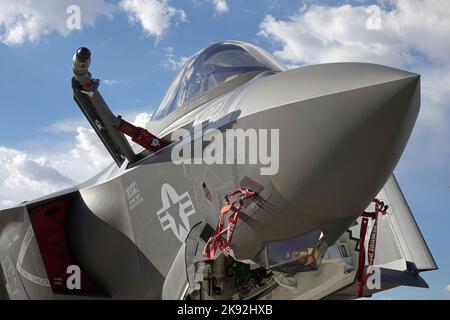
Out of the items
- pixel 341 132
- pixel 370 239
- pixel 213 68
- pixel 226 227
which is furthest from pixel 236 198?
pixel 213 68

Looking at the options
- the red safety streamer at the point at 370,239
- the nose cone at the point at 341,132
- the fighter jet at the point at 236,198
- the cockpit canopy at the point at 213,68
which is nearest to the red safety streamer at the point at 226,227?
the fighter jet at the point at 236,198

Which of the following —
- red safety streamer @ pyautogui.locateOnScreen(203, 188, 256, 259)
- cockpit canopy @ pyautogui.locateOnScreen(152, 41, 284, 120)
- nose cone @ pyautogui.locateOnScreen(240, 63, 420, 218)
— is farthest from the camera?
cockpit canopy @ pyautogui.locateOnScreen(152, 41, 284, 120)

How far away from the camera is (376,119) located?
3082 mm

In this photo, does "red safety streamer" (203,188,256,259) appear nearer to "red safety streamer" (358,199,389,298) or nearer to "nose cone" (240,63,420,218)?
"nose cone" (240,63,420,218)

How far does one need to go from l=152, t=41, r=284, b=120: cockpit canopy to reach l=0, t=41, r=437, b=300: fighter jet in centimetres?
2

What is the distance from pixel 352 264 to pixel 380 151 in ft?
7.37

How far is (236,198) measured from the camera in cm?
358

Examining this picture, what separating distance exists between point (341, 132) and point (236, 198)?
916 mm

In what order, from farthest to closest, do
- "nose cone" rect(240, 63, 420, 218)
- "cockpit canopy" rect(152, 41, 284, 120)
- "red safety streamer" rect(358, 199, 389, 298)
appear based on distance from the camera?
1. "cockpit canopy" rect(152, 41, 284, 120)
2. "red safety streamer" rect(358, 199, 389, 298)
3. "nose cone" rect(240, 63, 420, 218)

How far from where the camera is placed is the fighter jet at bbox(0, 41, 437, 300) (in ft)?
10.4

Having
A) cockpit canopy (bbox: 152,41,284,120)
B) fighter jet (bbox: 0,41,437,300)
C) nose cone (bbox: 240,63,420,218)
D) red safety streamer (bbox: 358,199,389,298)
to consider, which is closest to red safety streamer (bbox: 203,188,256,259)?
fighter jet (bbox: 0,41,437,300)

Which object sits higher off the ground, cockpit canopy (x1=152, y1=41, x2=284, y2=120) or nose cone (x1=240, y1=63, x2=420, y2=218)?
cockpit canopy (x1=152, y1=41, x2=284, y2=120)

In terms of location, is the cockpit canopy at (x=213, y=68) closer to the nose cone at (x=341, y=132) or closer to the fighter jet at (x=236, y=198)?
the fighter jet at (x=236, y=198)

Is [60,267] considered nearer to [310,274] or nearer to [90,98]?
[90,98]
